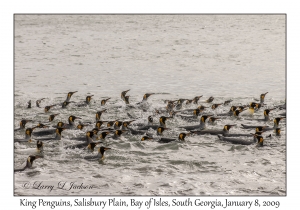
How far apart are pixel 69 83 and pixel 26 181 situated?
31.4 feet

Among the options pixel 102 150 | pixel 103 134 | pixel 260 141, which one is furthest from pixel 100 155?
pixel 260 141

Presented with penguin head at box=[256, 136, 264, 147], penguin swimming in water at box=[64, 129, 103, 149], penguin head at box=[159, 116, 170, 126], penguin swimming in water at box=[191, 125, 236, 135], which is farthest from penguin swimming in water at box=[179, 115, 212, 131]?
penguin swimming in water at box=[64, 129, 103, 149]

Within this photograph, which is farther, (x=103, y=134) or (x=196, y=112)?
(x=196, y=112)

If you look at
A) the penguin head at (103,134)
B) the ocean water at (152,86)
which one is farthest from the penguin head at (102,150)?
the penguin head at (103,134)

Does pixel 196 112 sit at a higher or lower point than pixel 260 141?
higher

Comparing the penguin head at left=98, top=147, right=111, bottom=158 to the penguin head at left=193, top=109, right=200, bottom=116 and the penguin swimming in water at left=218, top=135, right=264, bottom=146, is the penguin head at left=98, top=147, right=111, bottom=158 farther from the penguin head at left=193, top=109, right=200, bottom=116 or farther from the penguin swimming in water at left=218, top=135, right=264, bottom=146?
the penguin head at left=193, top=109, right=200, bottom=116

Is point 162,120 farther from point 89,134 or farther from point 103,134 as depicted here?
point 89,134

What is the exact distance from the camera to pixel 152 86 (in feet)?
61.6

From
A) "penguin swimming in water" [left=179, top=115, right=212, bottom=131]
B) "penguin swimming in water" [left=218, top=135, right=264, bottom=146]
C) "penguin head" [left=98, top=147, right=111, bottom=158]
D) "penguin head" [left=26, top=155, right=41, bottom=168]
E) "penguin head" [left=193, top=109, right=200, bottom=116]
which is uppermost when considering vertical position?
"penguin head" [left=193, top=109, right=200, bottom=116]

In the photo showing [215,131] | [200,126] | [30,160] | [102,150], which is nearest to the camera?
[30,160]

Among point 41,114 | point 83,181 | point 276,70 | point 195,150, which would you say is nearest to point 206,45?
point 276,70

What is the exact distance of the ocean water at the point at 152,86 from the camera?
10211 millimetres

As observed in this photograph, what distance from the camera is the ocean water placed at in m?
10.2

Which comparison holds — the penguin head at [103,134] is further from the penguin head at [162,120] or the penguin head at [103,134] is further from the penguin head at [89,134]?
the penguin head at [162,120]
